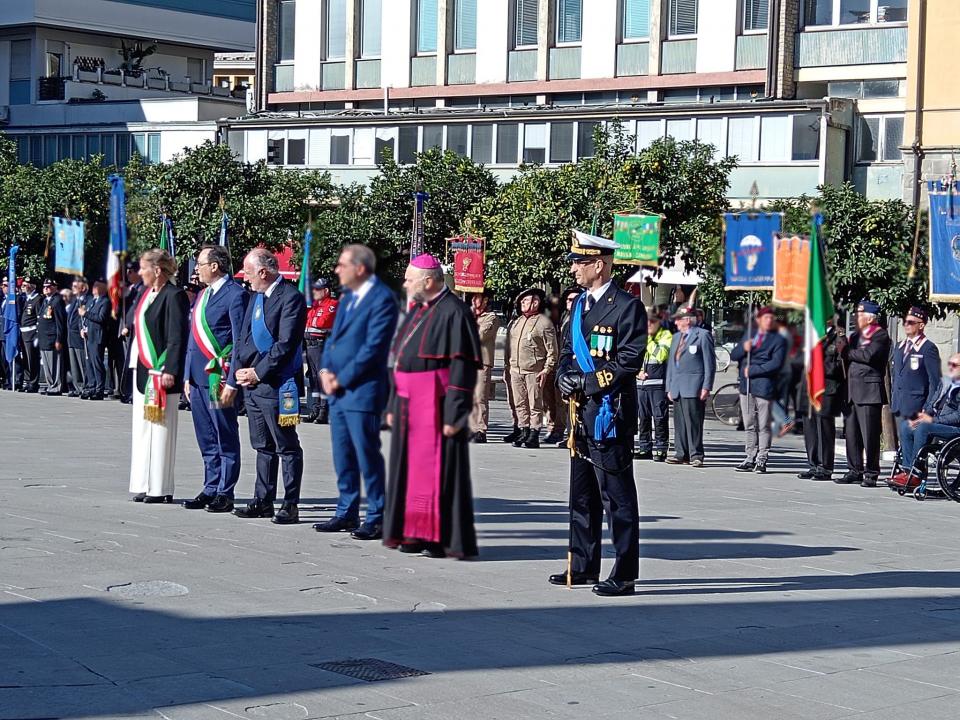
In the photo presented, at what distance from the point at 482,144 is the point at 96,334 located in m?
22.0

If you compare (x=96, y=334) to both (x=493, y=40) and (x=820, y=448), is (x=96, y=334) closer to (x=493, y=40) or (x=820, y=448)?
(x=820, y=448)

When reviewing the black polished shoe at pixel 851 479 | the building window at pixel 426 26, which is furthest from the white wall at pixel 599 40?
the black polished shoe at pixel 851 479

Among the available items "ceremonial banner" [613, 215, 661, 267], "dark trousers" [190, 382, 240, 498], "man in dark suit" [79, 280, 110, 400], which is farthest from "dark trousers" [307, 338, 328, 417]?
"man in dark suit" [79, 280, 110, 400]

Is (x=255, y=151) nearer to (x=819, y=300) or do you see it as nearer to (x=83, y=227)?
(x=83, y=227)

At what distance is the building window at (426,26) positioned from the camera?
5059 centimetres

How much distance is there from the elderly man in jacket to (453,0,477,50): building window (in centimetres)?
3282

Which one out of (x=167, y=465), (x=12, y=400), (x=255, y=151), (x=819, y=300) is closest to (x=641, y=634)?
(x=819, y=300)

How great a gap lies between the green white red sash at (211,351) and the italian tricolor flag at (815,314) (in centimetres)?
746

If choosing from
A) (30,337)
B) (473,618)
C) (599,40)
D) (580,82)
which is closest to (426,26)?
(580,82)

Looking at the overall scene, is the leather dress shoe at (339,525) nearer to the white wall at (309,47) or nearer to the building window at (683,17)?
the building window at (683,17)

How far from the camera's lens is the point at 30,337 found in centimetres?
2903

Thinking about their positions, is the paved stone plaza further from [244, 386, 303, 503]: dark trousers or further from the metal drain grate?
[244, 386, 303, 503]: dark trousers

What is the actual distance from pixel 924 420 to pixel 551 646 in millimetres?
9531

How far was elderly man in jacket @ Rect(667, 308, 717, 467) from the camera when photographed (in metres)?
18.2
